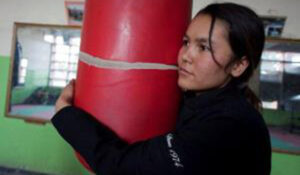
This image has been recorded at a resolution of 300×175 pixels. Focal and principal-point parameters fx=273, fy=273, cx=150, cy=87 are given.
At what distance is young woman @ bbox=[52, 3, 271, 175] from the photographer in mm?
469

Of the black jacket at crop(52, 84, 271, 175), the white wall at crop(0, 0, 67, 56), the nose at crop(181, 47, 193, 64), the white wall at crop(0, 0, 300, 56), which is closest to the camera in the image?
the black jacket at crop(52, 84, 271, 175)

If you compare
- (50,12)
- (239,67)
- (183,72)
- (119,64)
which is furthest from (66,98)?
(50,12)

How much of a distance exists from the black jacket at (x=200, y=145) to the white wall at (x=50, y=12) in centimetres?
136

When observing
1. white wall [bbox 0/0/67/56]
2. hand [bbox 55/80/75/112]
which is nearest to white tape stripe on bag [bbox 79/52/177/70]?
hand [bbox 55/80/75/112]

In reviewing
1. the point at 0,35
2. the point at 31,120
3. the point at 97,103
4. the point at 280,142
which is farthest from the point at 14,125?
the point at 280,142

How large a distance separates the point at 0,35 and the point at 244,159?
6.84 ft

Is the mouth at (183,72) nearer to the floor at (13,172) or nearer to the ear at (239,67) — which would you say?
the ear at (239,67)

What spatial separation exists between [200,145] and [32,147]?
184 cm

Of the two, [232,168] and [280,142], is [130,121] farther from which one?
[280,142]

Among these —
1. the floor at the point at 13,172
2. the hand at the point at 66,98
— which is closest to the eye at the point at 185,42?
the hand at the point at 66,98

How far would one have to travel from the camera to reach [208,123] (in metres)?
0.49

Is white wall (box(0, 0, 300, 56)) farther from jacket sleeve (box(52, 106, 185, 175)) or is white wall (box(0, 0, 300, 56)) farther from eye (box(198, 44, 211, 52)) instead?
jacket sleeve (box(52, 106, 185, 175))

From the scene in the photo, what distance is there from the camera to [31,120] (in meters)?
1.97

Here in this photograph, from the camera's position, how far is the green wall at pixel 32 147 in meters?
1.95
